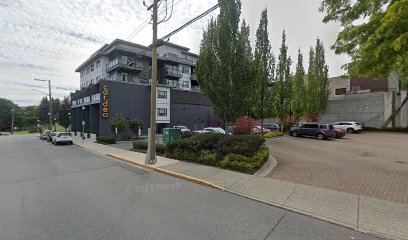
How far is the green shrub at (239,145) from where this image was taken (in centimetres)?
1010

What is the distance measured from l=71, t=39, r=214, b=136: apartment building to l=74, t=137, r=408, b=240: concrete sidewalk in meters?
25.4

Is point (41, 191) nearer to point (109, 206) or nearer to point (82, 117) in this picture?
point (109, 206)

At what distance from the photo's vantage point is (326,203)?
5.73m

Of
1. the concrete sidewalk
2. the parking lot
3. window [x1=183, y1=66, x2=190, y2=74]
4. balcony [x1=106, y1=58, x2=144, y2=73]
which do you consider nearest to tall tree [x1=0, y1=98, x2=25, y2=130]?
balcony [x1=106, y1=58, x2=144, y2=73]

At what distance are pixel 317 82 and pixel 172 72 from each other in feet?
81.2

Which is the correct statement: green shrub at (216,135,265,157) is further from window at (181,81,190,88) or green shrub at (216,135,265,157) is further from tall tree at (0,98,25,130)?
tall tree at (0,98,25,130)

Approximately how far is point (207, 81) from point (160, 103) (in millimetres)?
23663

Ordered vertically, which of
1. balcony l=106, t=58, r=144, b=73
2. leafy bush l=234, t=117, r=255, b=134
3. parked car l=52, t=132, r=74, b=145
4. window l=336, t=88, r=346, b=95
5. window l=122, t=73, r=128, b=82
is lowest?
parked car l=52, t=132, r=74, b=145

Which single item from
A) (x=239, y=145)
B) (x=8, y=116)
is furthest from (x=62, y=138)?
(x=8, y=116)

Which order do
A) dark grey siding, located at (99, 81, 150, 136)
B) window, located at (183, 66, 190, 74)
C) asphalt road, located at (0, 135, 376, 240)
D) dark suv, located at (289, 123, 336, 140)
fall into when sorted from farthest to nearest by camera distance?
window, located at (183, 66, 190, 74)
dark grey siding, located at (99, 81, 150, 136)
dark suv, located at (289, 123, 336, 140)
asphalt road, located at (0, 135, 376, 240)

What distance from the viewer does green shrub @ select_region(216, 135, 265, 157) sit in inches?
397

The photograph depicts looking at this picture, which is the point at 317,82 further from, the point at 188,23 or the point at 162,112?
the point at 188,23

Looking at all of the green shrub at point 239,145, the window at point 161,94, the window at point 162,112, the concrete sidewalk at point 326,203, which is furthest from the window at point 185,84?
the concrete sidewalk at point 326,203

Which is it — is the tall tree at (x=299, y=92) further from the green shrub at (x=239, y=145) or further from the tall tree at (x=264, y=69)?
the green shrub at (x=239, y=145)
